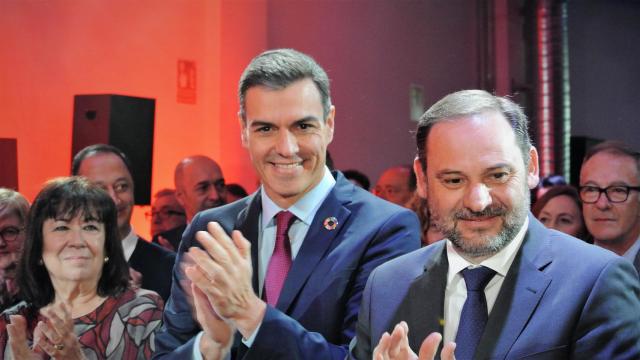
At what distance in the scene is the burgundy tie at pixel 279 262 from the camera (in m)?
Result: 2.17

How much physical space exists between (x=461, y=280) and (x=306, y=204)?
0.52 metres

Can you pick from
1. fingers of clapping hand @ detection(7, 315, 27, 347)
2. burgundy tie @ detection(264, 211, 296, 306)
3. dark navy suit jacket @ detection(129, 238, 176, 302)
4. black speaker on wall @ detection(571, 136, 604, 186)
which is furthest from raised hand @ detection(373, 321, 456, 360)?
black speaker on wall @ detection(571, 136, 604, 186)

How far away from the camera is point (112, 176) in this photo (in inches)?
145

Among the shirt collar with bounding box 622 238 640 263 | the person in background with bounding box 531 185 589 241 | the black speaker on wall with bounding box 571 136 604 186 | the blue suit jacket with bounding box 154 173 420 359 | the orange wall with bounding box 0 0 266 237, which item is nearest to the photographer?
the blue suit jacket with bounding box 154 173 420 359

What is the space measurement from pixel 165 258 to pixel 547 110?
491 centimetres

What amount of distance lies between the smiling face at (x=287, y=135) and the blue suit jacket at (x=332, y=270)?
0.10 meters

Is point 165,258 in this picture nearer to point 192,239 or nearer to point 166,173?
point 192,239

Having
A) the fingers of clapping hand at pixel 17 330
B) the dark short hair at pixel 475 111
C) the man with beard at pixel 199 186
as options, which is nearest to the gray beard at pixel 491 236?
the dark short hair at pixel 475 111

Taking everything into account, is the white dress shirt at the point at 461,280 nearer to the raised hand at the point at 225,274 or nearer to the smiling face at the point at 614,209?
the raised hand at the point at 225,274

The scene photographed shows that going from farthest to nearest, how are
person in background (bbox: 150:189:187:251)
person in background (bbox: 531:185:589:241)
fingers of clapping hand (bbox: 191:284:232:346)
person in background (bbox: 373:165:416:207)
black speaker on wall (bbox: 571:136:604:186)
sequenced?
black speaker on wall (bbox: 571:136:604:186), person in background (bbox: 150:189:187:251), person in background (bbox: 373:165:416:207), person in background (bbox: 531:185:589:241), fingers of clapping hand (bbox: 191:284:232:346)

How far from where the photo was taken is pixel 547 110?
7492mm

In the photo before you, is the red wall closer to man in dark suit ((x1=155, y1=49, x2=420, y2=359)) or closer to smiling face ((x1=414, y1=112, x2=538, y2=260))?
man in dark suit ((x1=155, y1=49, x2=420, y2=359))

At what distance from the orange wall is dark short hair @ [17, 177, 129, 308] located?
2.67 m

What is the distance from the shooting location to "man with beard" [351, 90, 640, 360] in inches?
65.5
